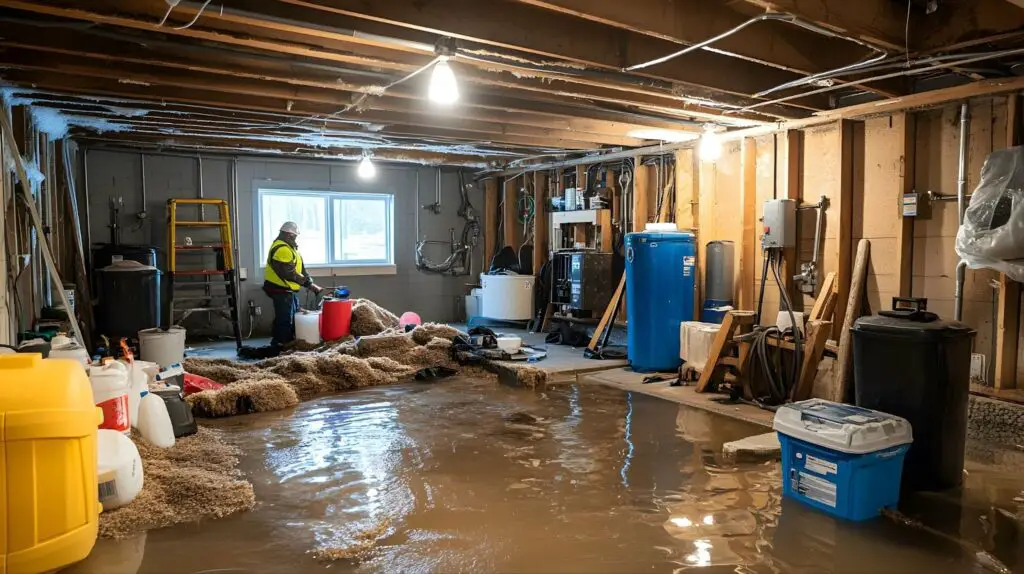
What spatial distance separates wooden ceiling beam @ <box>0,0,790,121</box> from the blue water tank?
113 centimetres

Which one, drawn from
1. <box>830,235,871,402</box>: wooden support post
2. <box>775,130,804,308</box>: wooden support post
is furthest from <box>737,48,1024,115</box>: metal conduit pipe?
<box>830,235,871,402</box>: wooden support post

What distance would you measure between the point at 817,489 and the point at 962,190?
257 cm

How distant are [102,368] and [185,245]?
14.8 ft

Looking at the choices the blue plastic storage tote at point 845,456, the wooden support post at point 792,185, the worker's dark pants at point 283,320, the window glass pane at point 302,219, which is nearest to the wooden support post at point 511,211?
the window glass pane at point 302,219

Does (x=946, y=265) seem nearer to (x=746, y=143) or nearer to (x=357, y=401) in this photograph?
(x=746, y=143)

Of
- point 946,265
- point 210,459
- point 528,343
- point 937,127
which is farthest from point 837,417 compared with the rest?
point 528,343

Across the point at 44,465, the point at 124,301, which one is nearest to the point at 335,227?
the point at 124,301

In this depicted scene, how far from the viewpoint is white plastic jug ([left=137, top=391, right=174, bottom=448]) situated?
3570 millimetres

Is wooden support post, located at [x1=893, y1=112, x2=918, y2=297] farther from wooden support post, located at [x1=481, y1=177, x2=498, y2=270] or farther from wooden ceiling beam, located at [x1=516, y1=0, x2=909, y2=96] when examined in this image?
wooden support post, located at [x1=481, y1=177, x2=498, y2=270]

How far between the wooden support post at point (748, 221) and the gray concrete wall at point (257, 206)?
15.4ft

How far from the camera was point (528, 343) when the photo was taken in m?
7.39

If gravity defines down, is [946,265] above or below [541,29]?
below

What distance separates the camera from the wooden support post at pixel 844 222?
500cm

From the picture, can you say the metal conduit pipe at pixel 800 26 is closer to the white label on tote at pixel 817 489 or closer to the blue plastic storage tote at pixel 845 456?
the blue plastic storage tote at pixel 845 456
